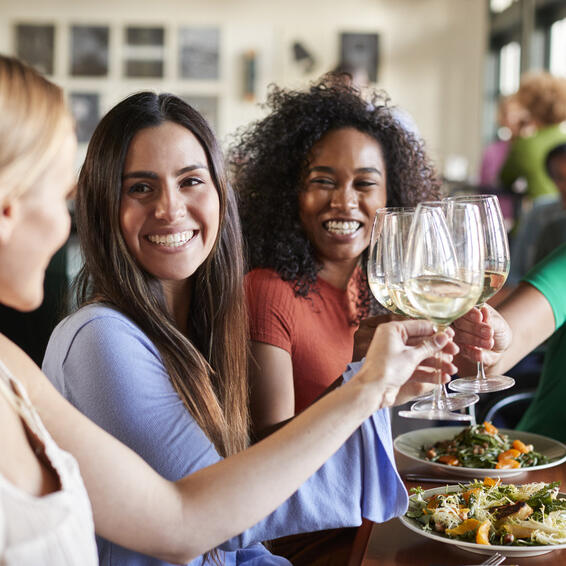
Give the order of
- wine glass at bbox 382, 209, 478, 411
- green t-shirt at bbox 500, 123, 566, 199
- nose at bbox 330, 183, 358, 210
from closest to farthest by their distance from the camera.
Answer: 1. wine glass at bbox 382, 209, 478, 411
2. nose at bbox 330, 183, 358, 210
3. green t-shirt at bbox 500, 123, 566, 199

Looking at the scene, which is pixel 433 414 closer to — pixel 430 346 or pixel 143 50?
pixel 430 346

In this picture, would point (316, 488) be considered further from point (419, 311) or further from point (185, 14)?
point (185, 14)

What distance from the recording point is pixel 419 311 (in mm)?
1051

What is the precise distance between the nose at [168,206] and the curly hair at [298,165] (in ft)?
1.62

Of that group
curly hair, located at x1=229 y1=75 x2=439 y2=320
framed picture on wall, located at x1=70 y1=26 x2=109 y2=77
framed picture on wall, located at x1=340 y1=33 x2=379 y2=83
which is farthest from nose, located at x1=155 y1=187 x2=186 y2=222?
framed picture on wall, located at x1=70 y1=26 x2=109 y2=77

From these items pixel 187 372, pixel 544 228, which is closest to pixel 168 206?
pixel 187 372

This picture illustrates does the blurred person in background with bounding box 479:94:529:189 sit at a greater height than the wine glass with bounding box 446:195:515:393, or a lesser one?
greater

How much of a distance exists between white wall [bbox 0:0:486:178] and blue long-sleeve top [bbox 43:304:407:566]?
7376mm

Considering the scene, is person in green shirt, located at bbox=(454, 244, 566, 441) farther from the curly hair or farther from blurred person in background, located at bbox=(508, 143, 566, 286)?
blurred person in background, located at bbox=(508, 143, 566, 286)

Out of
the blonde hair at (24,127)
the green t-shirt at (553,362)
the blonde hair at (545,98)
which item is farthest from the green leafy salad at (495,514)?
the blonde hair at (545,98)

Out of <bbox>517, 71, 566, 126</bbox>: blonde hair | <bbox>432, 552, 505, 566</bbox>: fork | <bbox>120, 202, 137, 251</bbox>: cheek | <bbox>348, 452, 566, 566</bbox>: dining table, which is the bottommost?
<bbox>348, 452, 566, 566</bbox>: dining table

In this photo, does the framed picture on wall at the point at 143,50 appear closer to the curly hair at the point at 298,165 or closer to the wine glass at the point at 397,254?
the curly hair at the point at 298,165

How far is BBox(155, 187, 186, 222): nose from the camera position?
1397 millimetres

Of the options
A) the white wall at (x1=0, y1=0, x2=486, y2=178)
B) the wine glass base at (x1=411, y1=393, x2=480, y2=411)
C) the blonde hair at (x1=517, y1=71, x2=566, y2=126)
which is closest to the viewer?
the wine glass base at (x1=411, y1=393, x2=480, y2=411)
